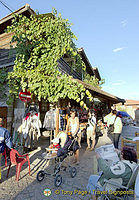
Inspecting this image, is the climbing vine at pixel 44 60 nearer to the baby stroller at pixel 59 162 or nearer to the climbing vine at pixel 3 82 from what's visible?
the climbing vine at pixel 3 82

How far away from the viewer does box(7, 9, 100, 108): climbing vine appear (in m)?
5.25

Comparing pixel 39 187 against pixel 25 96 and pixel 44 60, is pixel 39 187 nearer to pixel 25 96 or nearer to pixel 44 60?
pixel 25 96

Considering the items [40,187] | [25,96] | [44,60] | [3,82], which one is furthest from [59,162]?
[3,82]

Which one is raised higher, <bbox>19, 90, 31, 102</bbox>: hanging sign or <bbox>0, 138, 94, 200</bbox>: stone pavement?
<bbox>19, 90, 31, 102</bbox>: hanging sign

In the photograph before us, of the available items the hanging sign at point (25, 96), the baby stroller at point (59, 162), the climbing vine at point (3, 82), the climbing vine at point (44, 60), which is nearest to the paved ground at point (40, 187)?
the baby stroller at point (59, 162)

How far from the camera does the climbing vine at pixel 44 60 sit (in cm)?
525

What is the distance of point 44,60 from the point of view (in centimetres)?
604

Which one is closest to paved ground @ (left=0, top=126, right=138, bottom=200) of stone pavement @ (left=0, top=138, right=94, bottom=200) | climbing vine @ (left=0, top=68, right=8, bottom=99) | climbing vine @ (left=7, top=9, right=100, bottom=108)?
stone pavement @ (left=0, top=138, right=94, bottom=200)

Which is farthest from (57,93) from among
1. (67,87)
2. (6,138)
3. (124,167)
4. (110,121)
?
(124,167)

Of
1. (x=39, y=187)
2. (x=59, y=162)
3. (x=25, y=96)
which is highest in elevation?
(x=25, y=96)

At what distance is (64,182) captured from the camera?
381cm

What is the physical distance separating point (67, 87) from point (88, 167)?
126 inches

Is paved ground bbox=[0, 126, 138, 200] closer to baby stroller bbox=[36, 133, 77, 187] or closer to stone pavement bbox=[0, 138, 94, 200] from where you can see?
stone pavement bbox=[0, 138, 94, 200]

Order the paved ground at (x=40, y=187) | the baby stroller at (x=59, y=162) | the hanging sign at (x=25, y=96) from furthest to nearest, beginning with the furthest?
1. the hanging sign at (x=25, y=96)
2. the baby stroller at (x=59, y=162)
3. the paved ground at (x=40, y=187)
